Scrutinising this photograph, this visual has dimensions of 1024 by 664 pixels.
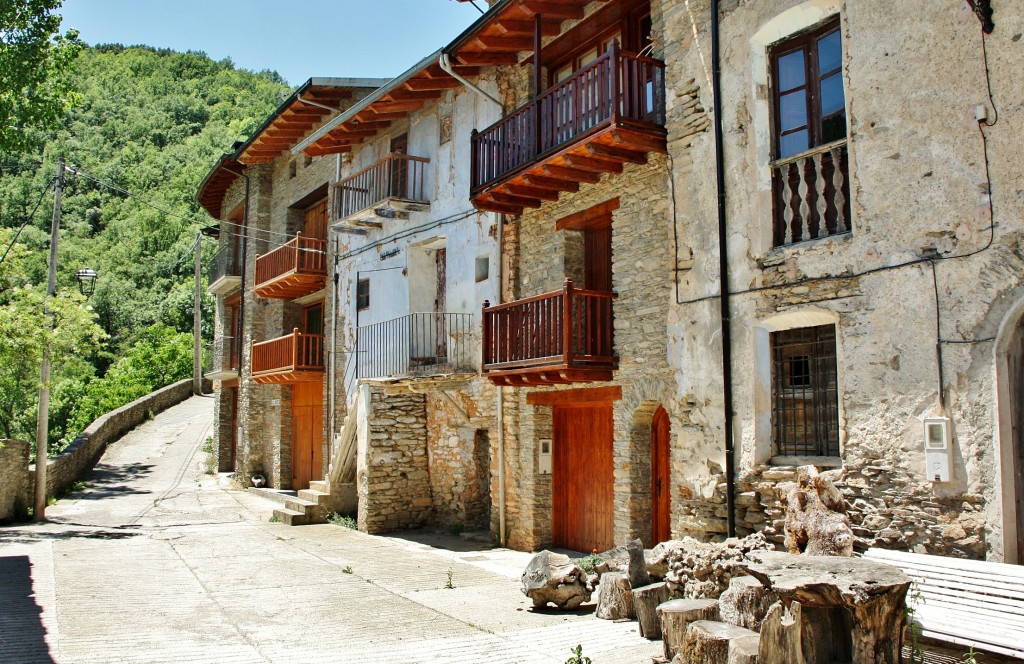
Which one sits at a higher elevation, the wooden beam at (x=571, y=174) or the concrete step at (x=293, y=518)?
the wooden beam at (x=571, y=174)

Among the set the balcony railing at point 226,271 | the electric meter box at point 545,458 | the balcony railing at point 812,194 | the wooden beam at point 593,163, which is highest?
the balcony railing at point 226,271

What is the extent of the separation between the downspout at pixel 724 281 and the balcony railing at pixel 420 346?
20.1ft

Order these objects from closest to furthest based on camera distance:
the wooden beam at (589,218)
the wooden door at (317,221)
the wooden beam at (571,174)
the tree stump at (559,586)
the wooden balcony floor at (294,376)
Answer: the tree stump at (559,586)
the wooden beam at (571,174)
the wooden beam at (589,218)
the wooden balcony floor at (294,376)
the wooden door at (317,221)

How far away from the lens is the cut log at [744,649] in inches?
213

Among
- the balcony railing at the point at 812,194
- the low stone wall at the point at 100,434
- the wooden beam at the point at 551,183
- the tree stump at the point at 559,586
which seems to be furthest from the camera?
the low stone wall at the point at 100,434

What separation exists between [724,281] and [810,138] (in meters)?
1.70

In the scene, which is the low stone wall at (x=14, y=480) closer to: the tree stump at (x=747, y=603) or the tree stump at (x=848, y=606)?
the tree stump at (x=747, y=603)

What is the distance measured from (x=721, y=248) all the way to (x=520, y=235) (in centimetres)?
497

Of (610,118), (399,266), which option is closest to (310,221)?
(399,266)

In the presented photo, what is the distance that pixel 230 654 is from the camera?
22.4 ft

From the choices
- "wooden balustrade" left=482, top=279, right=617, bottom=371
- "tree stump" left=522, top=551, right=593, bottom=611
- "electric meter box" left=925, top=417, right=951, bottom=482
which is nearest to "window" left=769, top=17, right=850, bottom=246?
"electric meter box" left=925, top=417, right=951, bottom=482

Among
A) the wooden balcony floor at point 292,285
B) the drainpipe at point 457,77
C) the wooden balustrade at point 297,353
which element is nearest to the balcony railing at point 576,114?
the drainpipe at point 457,77

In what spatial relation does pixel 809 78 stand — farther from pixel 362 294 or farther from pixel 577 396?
pixel 362 294

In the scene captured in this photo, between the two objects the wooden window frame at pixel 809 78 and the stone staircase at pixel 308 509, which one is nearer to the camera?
the wooden window frame at pixel 809 78
